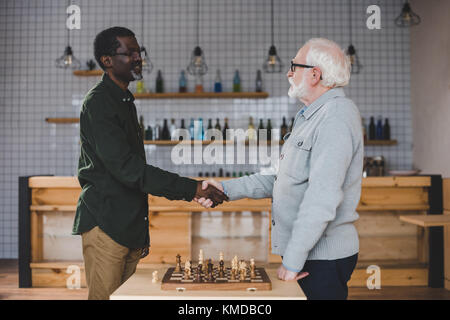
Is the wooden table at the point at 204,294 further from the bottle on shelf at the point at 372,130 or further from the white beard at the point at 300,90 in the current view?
the bottle on shelf at the point at 372,130

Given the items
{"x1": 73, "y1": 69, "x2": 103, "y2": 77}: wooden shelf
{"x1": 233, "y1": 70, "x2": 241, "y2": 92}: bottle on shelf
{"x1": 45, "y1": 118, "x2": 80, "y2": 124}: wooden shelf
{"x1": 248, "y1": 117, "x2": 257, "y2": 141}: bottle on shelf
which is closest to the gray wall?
{"x1": 248, "y1": 117, "x2": 257, "y2": 141}: bottle on shelf

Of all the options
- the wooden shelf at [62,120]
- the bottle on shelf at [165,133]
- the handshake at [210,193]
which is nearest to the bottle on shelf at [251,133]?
the bottle on shelf at [165,133]

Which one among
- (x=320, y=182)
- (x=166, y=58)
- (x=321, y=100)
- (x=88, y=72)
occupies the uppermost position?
(x=166, y=58)

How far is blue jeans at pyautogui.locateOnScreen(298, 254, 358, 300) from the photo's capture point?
1.46m

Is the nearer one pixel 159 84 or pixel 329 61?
pixel 329 61

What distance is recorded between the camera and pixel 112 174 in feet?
5.72

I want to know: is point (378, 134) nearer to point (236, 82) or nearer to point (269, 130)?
point (269, 130)

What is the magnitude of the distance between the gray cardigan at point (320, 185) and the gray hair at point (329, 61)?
0.14 ft

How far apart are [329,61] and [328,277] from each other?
73 centimetres

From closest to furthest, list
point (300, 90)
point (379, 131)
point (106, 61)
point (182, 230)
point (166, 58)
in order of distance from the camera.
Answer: point (300, 90)
point (106, 61)
point (182, 230)
point (379, 131)
point (166, 58)

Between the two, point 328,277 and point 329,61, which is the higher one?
point 329,61

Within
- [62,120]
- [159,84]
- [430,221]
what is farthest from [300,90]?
[62,120]

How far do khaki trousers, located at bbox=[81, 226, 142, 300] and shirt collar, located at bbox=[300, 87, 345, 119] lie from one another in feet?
2.99

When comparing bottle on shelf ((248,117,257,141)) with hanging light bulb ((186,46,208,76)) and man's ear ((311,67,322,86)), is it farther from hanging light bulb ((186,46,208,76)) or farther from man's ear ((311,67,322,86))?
man's ear ((311,67,322,86))
